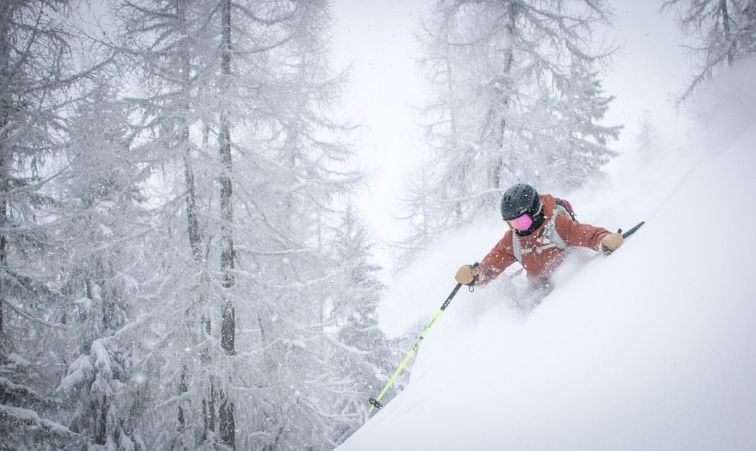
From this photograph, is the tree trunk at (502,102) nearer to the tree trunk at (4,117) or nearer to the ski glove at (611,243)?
the ski glove at (611,243)

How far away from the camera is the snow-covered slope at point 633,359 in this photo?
120cm

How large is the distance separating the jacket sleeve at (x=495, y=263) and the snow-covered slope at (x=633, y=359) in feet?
2.30

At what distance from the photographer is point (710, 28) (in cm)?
1048

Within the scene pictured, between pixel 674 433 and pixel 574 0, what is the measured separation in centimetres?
1147

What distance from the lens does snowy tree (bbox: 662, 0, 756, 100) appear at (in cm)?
930

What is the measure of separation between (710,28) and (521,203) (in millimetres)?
12860

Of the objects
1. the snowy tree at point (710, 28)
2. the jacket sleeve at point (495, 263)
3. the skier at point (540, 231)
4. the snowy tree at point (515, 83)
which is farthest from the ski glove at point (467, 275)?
Answer: the snowy tree at point (710, 28)

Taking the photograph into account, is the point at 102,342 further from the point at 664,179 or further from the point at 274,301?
the point at 664,179

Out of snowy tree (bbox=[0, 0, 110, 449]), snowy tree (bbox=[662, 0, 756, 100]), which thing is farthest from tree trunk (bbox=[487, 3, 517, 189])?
snowy tree (bbox=[0, 0, 110, 449])

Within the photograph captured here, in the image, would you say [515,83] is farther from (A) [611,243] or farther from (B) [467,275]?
(A) [611,243]

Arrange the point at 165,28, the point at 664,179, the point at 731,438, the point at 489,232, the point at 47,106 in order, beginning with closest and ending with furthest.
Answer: the point at 731,438, the point at 664,179, the point at 47,106, the point at 165,28, the point at 489,232

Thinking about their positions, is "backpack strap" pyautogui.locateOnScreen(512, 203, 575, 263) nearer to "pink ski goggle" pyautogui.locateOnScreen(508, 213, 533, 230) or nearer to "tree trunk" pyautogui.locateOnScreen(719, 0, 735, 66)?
"pink ski goggle" pyautogui.locateOnScreen(508, 213, 533, 230)

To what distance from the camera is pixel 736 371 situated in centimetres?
118

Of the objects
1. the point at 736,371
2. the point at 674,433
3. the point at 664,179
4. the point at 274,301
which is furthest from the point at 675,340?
the point at 274,301
